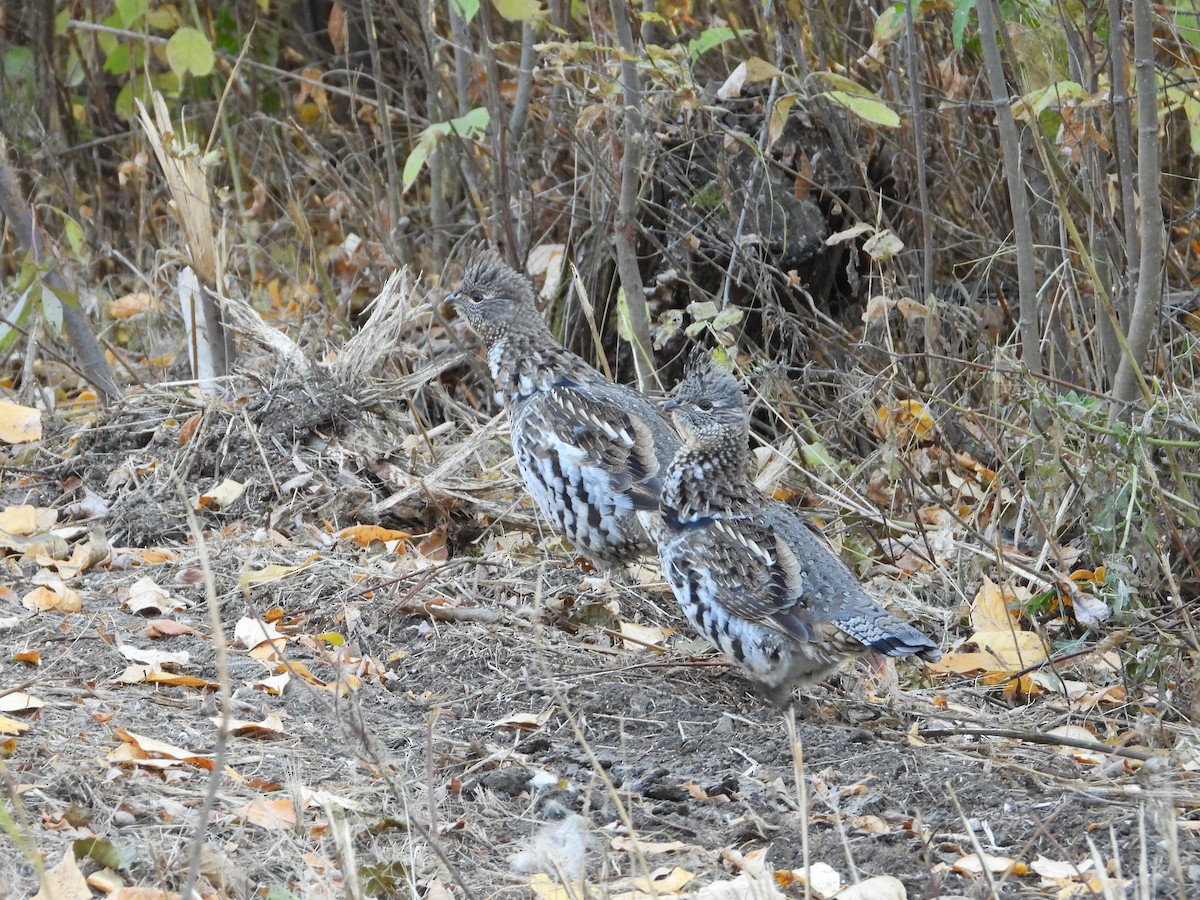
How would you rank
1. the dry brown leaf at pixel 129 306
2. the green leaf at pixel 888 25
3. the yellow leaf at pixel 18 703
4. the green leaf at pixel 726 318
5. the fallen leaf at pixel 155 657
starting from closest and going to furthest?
1. the yellow leaf at pixel 18 703
2. the fallen leaf at pixel 155 657
3. the green leaf at pixel 888 25
4. the green leaf at pixel 726 318
5. the dry brown leaf at pixel 129 306

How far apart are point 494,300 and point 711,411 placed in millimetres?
1730

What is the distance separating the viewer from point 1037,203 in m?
6.61

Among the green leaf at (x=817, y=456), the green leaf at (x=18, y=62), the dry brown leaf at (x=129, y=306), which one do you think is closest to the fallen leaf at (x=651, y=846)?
→ the green leaf at (x=817, y=456)

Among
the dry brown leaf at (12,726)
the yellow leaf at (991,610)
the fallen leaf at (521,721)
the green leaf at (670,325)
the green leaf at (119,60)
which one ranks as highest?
the green leaf at (119,60)

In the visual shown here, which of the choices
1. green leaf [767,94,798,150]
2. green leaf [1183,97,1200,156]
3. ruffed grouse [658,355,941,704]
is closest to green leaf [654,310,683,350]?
green leaf [767,94,798,150]

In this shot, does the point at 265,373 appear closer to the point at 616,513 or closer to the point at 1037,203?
the point at 616,513

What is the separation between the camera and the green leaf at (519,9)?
6.39 m

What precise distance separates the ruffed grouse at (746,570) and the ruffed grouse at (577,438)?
1.97 ft

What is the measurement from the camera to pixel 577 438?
18.7ft

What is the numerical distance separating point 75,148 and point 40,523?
4.88m

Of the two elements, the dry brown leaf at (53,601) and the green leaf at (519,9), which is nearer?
the dry brown leaf at (53,601)

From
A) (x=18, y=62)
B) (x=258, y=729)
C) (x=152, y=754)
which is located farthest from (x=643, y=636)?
(x=18, y=62)

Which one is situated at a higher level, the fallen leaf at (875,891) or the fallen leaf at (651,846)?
the fallen leaf at (875,891)

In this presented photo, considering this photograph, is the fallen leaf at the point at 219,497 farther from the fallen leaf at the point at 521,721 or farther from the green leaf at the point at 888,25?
the green leaf at the point at 888,25
